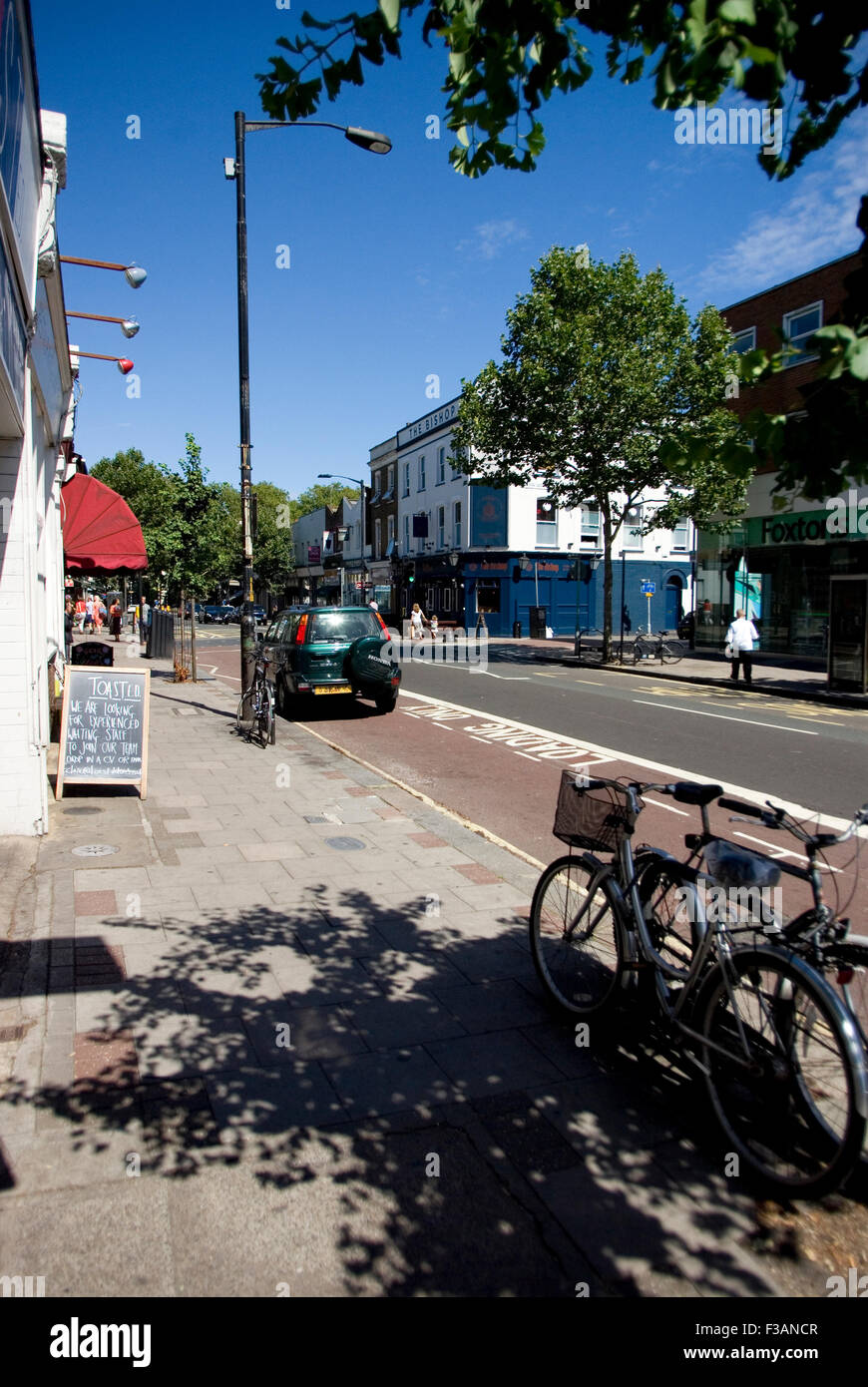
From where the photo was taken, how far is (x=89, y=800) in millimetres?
8562

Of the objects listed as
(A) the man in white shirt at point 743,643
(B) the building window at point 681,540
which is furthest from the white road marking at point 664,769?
(B) the building window at point 681,540

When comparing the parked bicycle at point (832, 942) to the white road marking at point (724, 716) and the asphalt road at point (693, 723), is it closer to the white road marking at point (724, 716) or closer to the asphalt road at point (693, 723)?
the asphalt road at point (693, 723)

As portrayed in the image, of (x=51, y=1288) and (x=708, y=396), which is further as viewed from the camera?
(x=708, y=396)

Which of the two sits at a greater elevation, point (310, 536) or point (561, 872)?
point (310, 536)

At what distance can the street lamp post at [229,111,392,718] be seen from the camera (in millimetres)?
12836

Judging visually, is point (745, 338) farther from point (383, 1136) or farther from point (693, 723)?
point (383, 1136)

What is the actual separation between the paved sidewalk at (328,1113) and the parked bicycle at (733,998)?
0.24 m

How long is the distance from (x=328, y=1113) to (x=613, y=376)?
24059 mm

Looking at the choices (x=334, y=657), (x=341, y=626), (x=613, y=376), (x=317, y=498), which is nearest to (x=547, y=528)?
(x=613, y=376)

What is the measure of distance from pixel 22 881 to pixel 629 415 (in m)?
22.2

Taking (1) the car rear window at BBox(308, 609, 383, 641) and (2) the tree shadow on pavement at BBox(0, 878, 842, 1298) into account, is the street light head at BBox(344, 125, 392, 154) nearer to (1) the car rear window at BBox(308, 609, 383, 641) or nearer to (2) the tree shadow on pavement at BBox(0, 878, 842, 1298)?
(1) the car rear window at BBox(308, 609, 383, 641)

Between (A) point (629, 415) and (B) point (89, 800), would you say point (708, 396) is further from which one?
(B) point (89, 800)

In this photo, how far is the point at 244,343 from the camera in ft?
45.7
